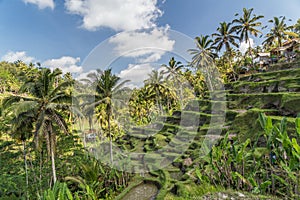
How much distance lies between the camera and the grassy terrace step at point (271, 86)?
58.9 ft

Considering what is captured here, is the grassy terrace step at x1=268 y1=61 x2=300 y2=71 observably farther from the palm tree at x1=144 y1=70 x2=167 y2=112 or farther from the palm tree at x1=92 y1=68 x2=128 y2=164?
the palm tree at x1=92 y1=68 x2=128 y2=164

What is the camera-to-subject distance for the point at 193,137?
2041cm

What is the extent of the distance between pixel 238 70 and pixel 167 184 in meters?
24.6

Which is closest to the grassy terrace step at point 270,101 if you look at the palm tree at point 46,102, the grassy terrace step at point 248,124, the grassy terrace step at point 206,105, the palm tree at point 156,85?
the grassy terrace step at point 206,105

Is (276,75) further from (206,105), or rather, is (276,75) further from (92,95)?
(92,95)

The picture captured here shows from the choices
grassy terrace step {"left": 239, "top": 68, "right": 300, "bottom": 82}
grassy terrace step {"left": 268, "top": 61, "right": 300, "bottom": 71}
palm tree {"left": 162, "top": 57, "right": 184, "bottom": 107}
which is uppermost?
palm tree {"left": 162, "top": 57, "right": 184, "bottom": 107}

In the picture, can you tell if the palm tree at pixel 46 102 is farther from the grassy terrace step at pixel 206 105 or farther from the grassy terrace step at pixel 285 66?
the grassy terrace step at pixel 285 66

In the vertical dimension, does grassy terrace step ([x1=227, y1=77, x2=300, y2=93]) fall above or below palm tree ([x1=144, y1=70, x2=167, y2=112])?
below

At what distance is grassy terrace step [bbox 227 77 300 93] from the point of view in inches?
707

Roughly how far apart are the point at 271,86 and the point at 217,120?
6.36 meters

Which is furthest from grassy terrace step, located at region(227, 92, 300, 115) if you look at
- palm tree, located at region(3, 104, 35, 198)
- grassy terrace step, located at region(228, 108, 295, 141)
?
palm tree, located at region(3, 104, 35, 198)

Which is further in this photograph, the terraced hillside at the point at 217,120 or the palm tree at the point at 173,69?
the palm tree at the point at 173,69

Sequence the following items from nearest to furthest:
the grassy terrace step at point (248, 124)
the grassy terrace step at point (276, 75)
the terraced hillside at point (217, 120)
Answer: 1. the grassy terrace step at point (248, 124)
2. the terraced hillside at point (217, 120)
3. the grassy terrace step at point (276, 75)

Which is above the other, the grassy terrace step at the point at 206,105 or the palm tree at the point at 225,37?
the palm tree at the point at 225,37
